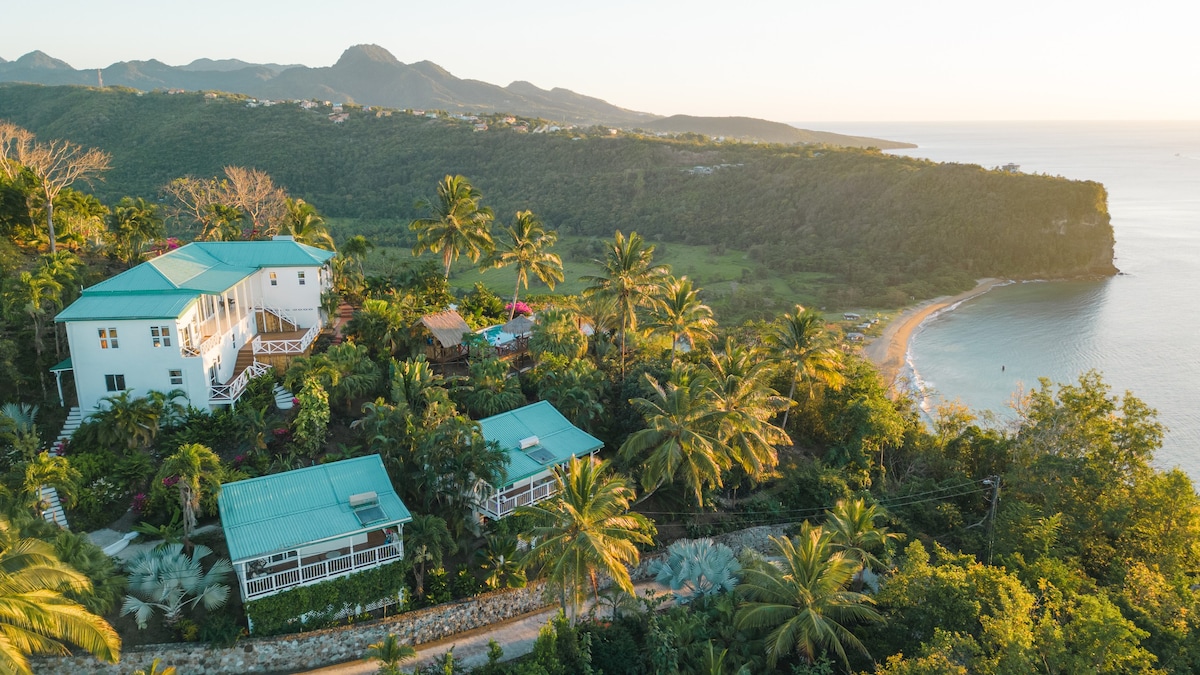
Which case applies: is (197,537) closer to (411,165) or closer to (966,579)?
(966,579)

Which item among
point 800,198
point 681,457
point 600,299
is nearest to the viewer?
point 681,457

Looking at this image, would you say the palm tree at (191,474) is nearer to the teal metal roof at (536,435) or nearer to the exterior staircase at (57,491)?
the exterior staircase at (57,491)

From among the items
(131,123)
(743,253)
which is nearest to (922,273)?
(743,253)

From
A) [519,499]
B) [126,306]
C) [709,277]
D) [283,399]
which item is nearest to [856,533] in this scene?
[519,499]

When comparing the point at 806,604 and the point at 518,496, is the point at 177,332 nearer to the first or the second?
the point at 518,496

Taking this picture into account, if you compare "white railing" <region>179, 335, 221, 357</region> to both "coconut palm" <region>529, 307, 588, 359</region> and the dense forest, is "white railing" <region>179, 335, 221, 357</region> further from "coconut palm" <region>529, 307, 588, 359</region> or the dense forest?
the dense forest

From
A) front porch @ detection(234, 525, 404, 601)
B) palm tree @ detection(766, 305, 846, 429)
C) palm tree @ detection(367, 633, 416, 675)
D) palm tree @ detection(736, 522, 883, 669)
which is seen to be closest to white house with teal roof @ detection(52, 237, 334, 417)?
front porch @ detection(234, 525, 404, 601)
